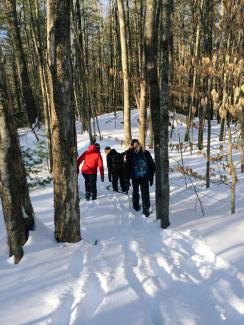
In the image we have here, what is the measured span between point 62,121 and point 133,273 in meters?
2.55

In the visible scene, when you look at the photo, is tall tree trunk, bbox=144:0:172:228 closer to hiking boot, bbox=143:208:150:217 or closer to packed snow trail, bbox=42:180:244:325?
packed snow trail, bbox=42:180:244:325

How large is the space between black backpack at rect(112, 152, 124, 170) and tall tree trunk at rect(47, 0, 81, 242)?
479 cm

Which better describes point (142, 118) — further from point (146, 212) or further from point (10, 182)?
point (10, 182)

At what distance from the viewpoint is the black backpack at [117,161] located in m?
10.7

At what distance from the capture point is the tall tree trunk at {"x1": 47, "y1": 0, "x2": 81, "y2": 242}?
5.19 m

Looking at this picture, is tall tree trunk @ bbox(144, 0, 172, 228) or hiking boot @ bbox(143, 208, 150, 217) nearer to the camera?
tall tree trunk @ bbox(144, 0, 172, 228)

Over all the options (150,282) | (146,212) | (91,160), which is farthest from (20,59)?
(150,282)

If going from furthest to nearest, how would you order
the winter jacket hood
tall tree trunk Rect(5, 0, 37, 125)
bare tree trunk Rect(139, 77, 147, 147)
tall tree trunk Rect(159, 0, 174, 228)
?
tall tree trunk Rect(5, 0, 37, 125) → bare tree trunk Rect(139, 77, 147, 147) → the winter jacket hood → tall tree trunk Rect(159, 0, 174, 228)

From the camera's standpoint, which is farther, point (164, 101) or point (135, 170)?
point (135, 170)

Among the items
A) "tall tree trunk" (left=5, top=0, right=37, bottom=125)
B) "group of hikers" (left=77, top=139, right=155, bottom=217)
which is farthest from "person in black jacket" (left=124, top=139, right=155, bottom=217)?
"tall tree trunk" (left=5, top=0, right=37, bottom=125)

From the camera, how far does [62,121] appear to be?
5.47 metres

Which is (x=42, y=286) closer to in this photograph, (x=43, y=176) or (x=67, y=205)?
(x=67, y=205)

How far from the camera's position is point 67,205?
5855mm

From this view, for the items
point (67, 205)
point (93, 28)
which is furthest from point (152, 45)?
point (93, 28)
